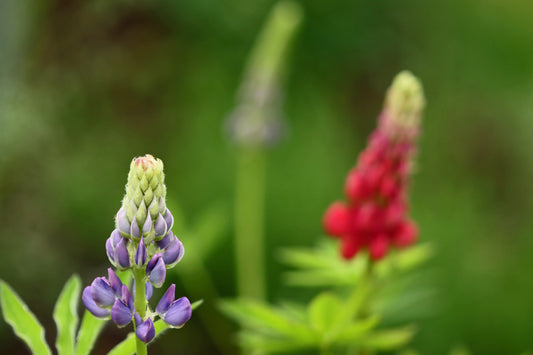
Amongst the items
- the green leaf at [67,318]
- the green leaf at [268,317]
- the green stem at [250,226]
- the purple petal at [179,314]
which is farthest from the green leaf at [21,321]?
the green stem at [250,226]

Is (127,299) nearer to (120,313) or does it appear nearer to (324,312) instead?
(120,313)

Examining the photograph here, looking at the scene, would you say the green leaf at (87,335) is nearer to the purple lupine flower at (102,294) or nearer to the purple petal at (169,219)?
the purple lupine flower at (102,294)

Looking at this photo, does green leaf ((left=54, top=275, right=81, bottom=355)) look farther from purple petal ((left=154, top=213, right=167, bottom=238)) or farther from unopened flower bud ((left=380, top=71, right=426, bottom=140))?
unopened flower bud ((left=380, top=71, right=426, bottom=140))

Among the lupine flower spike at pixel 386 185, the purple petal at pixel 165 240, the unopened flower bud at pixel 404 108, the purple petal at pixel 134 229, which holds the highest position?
the unopened flower bud at pixel 404 108

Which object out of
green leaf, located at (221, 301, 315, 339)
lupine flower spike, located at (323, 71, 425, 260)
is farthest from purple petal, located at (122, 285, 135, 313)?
lupine flower spike, located at (323, 71, 425, 260)

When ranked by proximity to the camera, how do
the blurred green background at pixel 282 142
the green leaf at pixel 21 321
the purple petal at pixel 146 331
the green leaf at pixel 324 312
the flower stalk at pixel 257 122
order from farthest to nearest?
the blurred green background at pixel 282 142 < the flower stalk at pixel 257 122 < the green leaf at pixel 324 312 < the green leaf at pixel 21 321 < the purple petal at pixel 146 331

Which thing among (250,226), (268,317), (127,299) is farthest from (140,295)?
(250,226)

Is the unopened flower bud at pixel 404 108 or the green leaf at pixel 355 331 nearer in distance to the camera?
the green leaf at pixel 355 331

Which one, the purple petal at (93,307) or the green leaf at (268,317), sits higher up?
the green leaf at (268,317)

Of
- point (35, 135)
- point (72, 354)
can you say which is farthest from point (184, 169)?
point (72, 354)
